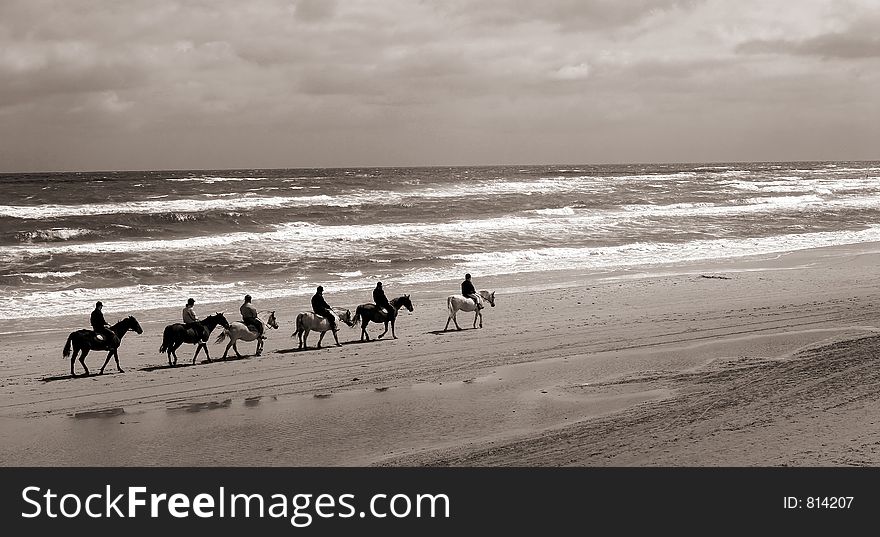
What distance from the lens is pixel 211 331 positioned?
15.7 metres

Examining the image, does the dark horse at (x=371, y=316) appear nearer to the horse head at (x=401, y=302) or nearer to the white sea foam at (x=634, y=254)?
the horse head at (x=401, y=302)

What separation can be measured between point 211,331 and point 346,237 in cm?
2015

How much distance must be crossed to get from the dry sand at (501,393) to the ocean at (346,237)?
15.5ft

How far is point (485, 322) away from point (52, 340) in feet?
29.9

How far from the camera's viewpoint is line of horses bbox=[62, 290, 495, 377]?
1396cm

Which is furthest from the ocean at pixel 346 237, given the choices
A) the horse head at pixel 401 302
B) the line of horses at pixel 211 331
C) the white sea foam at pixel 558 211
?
the line of horses at pixel 211 331

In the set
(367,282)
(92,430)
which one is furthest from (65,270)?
(92,430)

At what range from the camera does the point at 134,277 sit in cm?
2484

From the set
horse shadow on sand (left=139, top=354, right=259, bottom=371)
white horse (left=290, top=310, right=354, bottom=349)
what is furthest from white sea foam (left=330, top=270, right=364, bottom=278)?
horse shadow on sand (left=139, top=354, right=259, bottom=371)

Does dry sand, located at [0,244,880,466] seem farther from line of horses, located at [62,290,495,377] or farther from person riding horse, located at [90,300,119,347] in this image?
person riding horse, located at [90,300,119,347]

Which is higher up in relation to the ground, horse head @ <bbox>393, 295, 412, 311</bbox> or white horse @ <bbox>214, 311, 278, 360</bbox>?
horse head @ <bbox>393, 295, 412, 311</bbox>

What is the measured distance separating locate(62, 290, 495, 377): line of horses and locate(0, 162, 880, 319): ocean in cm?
573

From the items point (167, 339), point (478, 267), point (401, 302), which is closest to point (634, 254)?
point (478, 267)
